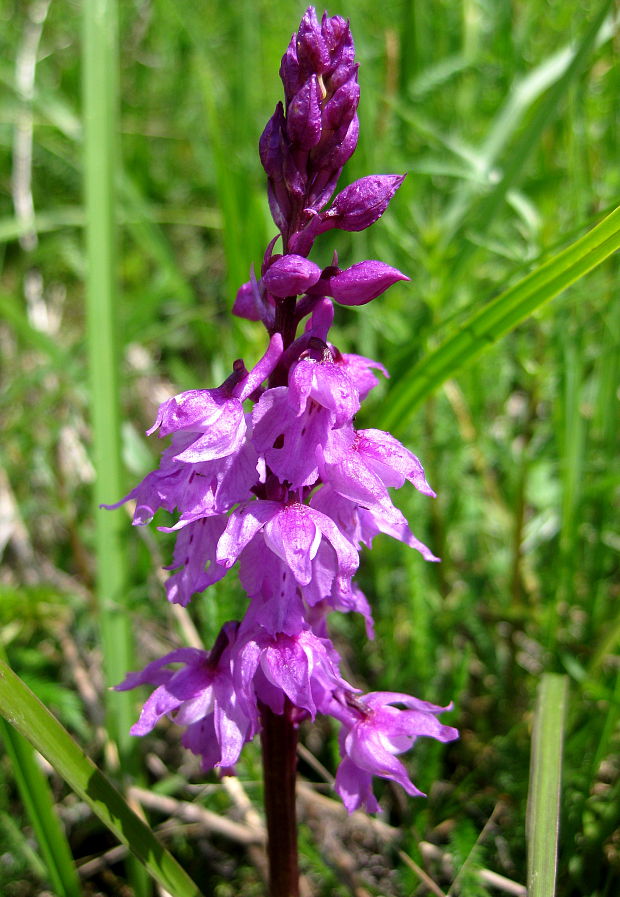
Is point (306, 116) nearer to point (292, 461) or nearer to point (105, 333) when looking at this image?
point (292, 461)

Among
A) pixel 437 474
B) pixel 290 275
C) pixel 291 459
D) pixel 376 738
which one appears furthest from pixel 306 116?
pixel 437 474

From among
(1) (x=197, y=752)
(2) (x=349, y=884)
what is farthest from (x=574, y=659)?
Answer: (1) (x=197, y=752)

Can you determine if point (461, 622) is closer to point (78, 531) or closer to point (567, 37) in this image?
point (78, 531)

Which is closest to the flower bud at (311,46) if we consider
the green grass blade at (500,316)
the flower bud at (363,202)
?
the flower bud at (363,202)

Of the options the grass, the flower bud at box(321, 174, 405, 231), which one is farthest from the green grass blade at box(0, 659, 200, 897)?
the flower bud at box(321, 174, 405, 231)

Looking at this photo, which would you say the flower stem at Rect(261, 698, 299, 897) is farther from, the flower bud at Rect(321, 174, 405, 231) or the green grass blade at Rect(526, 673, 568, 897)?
the flower bud at Rect(321, 174, 405, 231)
